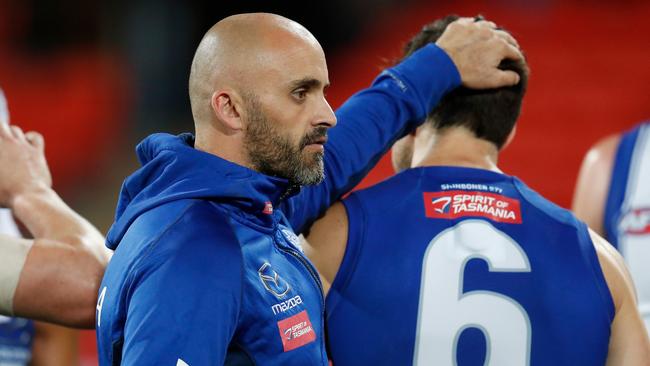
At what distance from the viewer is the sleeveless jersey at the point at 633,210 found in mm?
3051

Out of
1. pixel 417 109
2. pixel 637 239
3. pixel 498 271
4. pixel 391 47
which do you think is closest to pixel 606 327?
pixel 498 271

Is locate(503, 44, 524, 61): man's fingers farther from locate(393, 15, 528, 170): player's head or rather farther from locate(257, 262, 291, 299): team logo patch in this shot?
locate(257, 262, 291, 299): team logo patch

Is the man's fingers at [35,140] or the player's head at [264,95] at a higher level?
the player's head at [264,95]

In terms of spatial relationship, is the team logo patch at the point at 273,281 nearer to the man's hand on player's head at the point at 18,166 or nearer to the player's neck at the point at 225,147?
the player's neck at the point at 225,147

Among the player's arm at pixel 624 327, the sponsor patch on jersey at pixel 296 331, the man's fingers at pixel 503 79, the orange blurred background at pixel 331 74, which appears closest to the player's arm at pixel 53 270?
the sponsor patch on jersey at pixel 296 331

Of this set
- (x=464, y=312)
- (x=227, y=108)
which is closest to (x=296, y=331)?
(x=227, y=108)

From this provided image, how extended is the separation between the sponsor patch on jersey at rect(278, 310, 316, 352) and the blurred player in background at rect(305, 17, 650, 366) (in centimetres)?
38

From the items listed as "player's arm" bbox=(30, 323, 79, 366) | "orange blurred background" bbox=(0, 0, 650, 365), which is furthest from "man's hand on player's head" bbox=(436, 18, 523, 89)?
"orange blurred background" bbox=(0, 0, 650, 365)

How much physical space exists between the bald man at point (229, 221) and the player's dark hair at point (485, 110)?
478mm

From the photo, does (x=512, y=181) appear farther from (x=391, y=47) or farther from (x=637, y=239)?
(x=391, y=47)

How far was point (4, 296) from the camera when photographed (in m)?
1.82

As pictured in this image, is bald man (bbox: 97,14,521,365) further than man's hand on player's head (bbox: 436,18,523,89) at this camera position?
No

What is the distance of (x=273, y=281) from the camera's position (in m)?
1.58

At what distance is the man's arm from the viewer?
2094 millimetres
